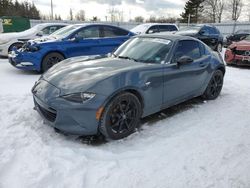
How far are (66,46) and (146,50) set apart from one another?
342 cm

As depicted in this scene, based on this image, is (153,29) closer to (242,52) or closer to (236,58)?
(236,58)

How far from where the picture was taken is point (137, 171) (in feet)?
8.63

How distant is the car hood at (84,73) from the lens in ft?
10.1

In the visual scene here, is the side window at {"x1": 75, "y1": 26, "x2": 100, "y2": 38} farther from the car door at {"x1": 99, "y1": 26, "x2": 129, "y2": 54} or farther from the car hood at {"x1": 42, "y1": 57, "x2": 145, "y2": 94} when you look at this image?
the car hood at {"x1": 42, "y1": 57, "x2": 145, "y2": 94}

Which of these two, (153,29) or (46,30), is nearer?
(46,30)

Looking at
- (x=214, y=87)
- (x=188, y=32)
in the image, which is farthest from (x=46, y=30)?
(x=214, y=87)

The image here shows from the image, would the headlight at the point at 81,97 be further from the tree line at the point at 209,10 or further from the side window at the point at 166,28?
the tree line at the point at 209,10

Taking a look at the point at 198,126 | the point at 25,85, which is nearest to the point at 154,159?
the point at 198,126

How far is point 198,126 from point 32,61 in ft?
15.5

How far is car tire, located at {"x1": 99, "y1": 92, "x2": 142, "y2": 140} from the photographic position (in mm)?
3092

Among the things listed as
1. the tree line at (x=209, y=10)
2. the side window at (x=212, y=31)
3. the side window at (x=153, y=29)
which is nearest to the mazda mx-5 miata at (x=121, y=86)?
the side window at (x=153, y=29)

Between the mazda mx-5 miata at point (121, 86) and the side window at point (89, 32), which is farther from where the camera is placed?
the side window at point (89, 32)

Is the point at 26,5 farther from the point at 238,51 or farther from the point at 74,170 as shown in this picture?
the point at 74,170

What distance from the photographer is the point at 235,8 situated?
53.0 metres
